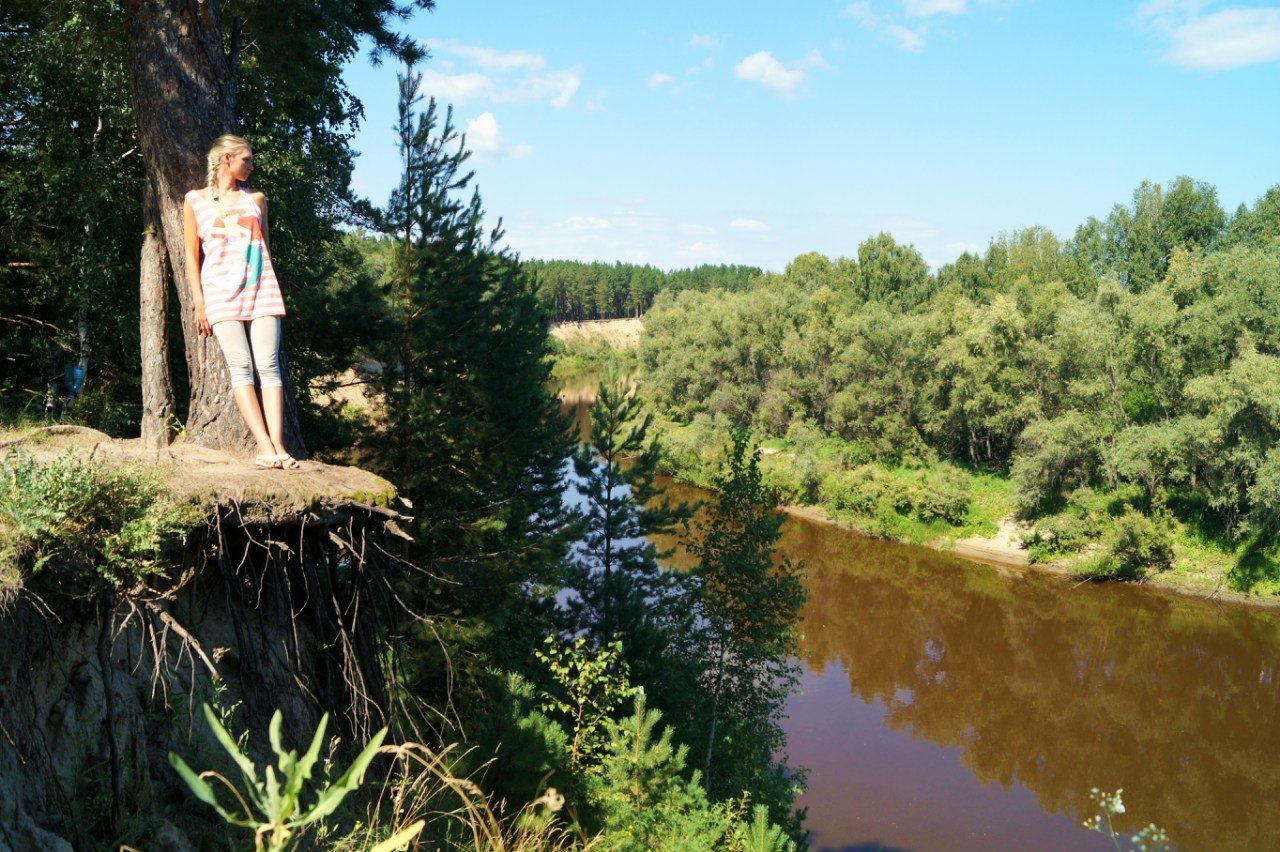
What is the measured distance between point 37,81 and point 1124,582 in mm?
27179

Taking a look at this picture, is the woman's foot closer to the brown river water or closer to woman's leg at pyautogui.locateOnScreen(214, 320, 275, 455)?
woman's leg at pyautogui.locateOnScreen(214, 320, 275, 455)

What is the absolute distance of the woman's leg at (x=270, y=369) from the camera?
394 centimetres

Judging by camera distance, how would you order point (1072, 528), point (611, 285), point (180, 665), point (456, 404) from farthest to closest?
1. point (611, 285)
2. point (1072, 528)
3. point (456, 404)
4. point (180, 665)

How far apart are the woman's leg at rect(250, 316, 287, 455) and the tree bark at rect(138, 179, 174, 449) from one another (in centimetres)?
82

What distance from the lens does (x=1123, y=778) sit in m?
15.2

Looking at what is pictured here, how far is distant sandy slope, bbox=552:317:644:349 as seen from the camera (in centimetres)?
8775

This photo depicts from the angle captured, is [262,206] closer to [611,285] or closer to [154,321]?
[154,321]

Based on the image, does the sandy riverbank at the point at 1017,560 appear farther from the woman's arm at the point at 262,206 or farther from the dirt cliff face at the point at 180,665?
the woman's arm at the point at 262,206

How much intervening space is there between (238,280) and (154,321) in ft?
3.62

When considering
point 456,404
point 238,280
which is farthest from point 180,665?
point 456,404

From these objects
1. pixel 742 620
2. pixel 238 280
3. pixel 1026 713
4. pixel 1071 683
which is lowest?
pixel 1026 713

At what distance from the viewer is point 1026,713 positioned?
1762 centimetres

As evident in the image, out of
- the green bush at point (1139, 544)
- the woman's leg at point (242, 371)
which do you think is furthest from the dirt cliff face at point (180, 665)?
the green bush at point (1139, 544)

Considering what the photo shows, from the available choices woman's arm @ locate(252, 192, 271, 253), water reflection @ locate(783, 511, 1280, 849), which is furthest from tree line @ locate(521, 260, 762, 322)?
woman's arm @ locate(252, 192, 271, 253)
